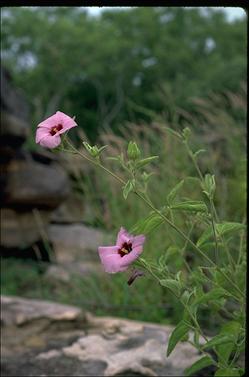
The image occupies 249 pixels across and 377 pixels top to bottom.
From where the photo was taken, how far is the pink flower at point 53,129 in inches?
60.7

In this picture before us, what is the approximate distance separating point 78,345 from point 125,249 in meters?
1.51

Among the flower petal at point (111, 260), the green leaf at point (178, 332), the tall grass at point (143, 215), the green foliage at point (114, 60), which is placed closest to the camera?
the flower petal at point (111, 260)

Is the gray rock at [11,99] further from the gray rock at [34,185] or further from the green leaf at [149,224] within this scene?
the green leaf at [149,224]

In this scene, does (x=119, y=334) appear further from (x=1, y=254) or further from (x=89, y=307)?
(x=1, y=254)

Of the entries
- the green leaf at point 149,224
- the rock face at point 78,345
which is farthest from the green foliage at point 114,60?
the green leaf at point 149,224

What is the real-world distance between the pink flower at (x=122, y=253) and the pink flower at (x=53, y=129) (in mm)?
266

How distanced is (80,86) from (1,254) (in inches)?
707

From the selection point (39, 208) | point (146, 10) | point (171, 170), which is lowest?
point (39, 208)

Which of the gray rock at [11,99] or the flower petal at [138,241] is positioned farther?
the gray rock at [11,99]

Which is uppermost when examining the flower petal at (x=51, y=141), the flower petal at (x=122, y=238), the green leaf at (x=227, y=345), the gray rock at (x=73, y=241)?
the flower petal at (x=51, y=141)

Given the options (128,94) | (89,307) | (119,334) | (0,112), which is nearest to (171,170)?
(89,307)

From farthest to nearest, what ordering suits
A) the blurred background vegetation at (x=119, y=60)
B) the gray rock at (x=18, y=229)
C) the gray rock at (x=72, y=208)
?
the blurred background vegetation at (x=119, y=60) < the gray rock at (x=72, y=208) < the gray rock at (x=18, y=229)

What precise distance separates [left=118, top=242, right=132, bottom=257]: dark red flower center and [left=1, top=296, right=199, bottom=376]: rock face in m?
1.19

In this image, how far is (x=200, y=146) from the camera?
6.02 m
